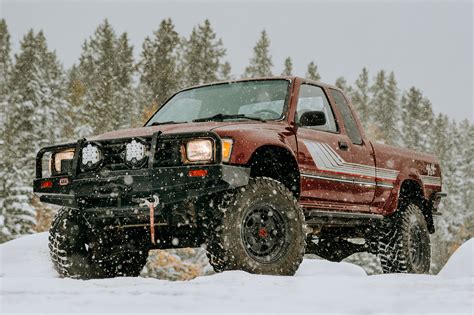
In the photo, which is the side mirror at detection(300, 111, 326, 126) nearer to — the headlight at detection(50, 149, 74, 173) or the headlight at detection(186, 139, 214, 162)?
the headlight at detection(186, 139, 214, 162)

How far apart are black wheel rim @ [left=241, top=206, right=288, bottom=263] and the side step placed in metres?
0.86

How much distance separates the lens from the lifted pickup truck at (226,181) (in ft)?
18.7

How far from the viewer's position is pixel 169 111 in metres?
7.86

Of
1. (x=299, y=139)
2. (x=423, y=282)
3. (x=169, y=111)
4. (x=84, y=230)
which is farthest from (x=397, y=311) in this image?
(x=169, y=111)

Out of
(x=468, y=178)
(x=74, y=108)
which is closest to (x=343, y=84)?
(x=468, y=178)

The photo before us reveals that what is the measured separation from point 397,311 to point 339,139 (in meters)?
4.05

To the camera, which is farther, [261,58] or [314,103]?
[261,58]

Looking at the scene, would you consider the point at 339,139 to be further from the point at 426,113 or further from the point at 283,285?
the point at 426,113

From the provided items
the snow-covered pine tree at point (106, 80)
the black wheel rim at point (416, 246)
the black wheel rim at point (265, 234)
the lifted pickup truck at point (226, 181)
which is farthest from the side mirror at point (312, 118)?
the snow-covered pine tree at point (106, 80)

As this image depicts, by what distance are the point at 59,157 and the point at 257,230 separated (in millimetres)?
2103

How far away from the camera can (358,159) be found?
7.87 m

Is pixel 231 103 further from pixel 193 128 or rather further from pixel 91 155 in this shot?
pixel 91 155

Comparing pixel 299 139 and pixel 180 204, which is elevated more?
pixel 299 139

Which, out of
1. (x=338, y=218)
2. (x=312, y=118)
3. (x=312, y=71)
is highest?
(x=312, y=71)
